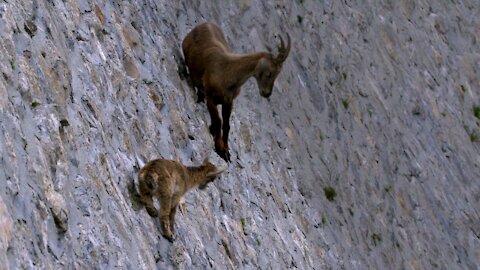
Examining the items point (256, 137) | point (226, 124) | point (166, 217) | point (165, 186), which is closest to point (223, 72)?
point (226, 124)

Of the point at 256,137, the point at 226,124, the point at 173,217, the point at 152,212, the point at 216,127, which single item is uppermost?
the point at 152,212

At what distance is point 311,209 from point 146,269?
20.5 feet

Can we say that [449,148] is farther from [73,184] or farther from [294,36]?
[73,184]

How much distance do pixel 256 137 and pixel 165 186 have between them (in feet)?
16.7

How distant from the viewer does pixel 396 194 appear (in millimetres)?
17500

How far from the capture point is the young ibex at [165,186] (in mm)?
9508

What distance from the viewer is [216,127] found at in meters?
12.4

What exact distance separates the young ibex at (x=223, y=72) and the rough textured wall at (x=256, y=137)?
234mm

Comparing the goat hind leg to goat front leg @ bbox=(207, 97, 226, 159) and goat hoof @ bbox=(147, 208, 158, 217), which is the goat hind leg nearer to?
goat front leg @ bbox=(207, 97, 226, 159)

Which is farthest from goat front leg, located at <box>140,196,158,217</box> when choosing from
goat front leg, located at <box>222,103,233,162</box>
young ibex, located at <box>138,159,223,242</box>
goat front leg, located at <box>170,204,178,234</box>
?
goat front leg, located at <box>222,103,233,162</box>

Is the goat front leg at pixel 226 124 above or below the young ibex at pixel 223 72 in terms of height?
below

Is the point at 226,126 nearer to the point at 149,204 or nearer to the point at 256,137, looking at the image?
the point at 256,137

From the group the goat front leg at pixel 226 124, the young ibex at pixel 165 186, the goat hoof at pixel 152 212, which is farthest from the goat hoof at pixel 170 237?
the goat front leg at pixel 226 124

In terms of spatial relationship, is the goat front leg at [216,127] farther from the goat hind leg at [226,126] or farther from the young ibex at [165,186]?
the young ibex at [165,186]
